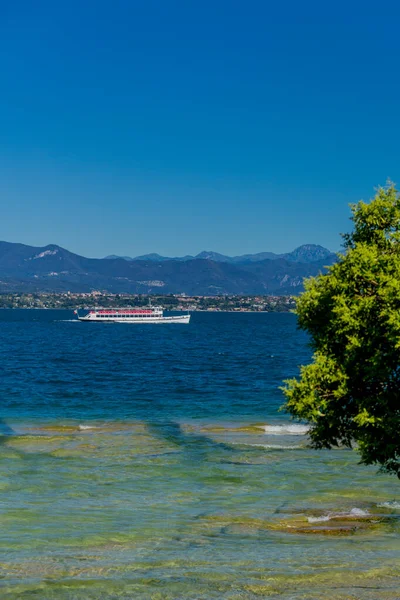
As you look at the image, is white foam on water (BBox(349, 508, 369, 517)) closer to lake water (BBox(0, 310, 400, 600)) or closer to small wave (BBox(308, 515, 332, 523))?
lake water (BBox(0, 310, 400, 600))

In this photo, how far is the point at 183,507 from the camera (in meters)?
33.2

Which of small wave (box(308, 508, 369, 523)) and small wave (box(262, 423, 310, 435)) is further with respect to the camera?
small wave (box(262, 423, 310, 435))

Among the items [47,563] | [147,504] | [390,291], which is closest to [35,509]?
[147,504]

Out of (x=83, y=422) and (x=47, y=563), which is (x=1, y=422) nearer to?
(x=83, y=422)

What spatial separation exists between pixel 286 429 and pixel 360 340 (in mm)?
32880

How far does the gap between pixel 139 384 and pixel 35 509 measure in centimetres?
5779

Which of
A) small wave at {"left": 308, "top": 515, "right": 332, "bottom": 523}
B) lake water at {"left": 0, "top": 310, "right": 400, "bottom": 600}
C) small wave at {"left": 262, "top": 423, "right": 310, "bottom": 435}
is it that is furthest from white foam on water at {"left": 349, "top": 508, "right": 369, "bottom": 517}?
small wave at {"left": 262, "top": 423, "right": 310, "bottom": 435}

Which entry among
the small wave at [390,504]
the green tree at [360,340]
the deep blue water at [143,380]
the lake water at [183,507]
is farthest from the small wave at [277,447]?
the green tree at [360,340]

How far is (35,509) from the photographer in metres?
32.5

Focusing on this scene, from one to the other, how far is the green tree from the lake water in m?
4.79

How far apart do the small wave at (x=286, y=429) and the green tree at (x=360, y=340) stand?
28.3 metres

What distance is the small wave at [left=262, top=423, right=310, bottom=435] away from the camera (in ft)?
180

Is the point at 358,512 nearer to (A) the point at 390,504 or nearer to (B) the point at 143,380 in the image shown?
(A) the point at 390,504

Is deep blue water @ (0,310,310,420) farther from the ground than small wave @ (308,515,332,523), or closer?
closer
